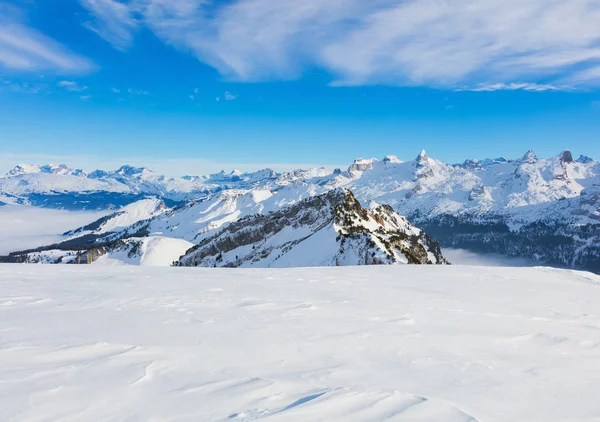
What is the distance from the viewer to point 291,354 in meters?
8.84

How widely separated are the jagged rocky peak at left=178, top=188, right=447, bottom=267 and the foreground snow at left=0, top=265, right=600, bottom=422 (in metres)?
49.4

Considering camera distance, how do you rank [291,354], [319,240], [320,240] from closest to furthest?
[291,354] → [320,240] → [319,240]

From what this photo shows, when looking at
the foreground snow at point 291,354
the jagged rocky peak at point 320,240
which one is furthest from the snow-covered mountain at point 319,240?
the foreground snow at point 291,354

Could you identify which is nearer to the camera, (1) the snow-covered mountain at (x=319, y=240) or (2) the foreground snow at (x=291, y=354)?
(2) the foreground snow at (x=291, y=354)

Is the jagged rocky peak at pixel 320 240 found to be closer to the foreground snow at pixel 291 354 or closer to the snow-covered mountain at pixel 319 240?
the snow-covered mountain at pixel 319 240

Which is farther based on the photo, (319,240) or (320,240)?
(319,240)

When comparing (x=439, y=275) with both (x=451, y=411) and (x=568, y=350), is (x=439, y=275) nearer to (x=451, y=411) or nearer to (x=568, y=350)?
(x=568, y=350)

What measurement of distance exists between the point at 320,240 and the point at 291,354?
80.9 metres

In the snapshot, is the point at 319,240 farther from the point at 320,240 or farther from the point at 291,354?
the point at 291,354

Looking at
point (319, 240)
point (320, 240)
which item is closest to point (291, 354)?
point (320, 240)

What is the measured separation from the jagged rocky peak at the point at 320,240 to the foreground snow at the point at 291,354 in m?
49.4

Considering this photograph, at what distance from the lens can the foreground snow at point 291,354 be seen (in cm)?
631

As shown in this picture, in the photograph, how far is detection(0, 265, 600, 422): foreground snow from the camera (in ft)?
20.7

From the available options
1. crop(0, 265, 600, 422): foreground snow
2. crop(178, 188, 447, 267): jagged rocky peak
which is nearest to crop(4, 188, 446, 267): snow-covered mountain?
crop(178, 188, 447, 267): jagged rocky peak
